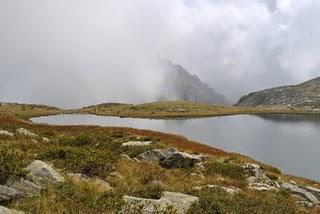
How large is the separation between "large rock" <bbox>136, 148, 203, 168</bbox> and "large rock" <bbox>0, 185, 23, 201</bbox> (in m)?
18.1

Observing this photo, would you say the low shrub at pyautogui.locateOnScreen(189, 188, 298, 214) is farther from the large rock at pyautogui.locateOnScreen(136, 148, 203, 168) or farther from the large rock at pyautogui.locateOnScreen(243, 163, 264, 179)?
the large rock at pyautogui.locateOnScreen(243, 163, 264, 179)

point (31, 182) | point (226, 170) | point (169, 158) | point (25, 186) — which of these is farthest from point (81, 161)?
point (226, 170)

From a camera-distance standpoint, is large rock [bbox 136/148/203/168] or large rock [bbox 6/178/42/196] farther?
large rock [bbox 136/148/203/168]

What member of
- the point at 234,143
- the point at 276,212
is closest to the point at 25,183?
the point at 276,212

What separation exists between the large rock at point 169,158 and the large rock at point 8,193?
59.4 ft

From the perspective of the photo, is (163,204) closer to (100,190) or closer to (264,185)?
(100,190)

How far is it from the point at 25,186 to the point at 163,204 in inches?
169

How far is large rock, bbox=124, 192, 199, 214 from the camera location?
1288cm

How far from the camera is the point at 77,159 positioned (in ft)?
63.8

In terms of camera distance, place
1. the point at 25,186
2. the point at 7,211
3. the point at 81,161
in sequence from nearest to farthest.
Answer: the point at 7,211, the point at 25,186, the point at 81,161

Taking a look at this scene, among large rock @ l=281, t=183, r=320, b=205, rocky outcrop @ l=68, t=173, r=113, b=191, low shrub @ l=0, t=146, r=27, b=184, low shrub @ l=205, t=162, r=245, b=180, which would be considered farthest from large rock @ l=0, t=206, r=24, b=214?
large rock @ l=281, t=183, r=320, b=205

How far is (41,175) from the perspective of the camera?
14836 millimetres

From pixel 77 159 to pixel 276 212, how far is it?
8621 mm

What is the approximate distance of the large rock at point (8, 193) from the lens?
12227mm
